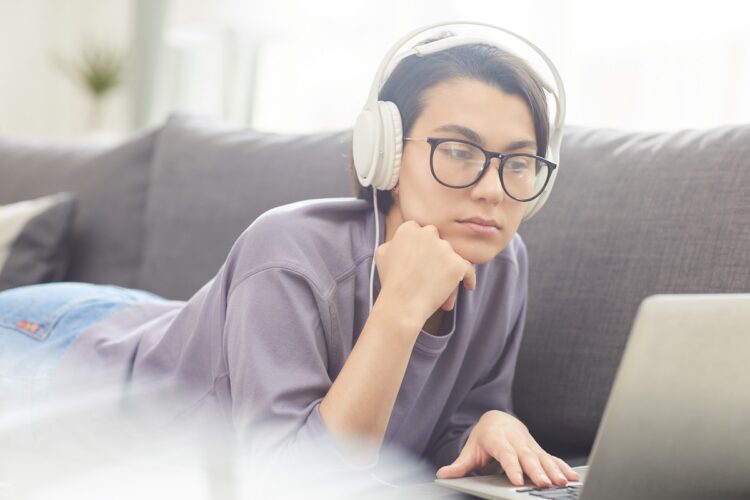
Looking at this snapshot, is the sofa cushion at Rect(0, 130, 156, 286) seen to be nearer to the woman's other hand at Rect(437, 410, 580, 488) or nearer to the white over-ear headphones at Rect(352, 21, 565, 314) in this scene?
the white over-ear headphones at Rect(352, 21, 565, 314)

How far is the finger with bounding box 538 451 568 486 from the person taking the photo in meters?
0.89

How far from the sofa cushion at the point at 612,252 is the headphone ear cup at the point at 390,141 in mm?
393

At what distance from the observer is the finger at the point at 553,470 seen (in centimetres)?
89

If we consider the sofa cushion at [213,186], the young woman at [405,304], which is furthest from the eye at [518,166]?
the sofa cushion at [213,186]

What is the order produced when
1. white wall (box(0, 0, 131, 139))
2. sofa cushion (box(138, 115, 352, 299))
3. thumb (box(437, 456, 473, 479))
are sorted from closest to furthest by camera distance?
1. thumb (box(437, 456, 473, 479))
2. sofa cushion (box(138, 115, 352, 299))
3. white wall (box(0, 0, 131, 139))

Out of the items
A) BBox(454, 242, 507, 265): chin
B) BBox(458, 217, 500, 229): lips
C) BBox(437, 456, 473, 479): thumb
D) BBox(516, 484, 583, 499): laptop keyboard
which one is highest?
BBox(458, 217, 500, 229): lips

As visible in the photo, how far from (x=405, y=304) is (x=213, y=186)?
95cm

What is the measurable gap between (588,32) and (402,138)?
1577mm

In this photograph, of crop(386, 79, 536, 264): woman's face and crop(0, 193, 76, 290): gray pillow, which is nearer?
crop(386, 79, 536, 264): woman's face

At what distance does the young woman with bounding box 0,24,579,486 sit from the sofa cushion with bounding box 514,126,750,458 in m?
0.09

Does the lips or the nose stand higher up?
the nose

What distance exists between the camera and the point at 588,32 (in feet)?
8.11

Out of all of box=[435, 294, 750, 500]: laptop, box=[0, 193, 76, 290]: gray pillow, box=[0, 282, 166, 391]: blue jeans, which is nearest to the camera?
box=[435, 294, 750, 500]: laptop

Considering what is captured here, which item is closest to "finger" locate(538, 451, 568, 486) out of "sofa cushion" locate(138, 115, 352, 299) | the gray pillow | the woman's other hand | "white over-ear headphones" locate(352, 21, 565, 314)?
the woman's other hand
